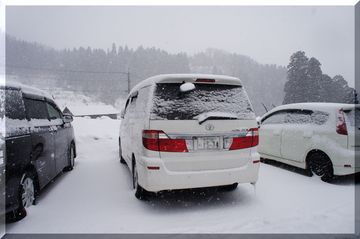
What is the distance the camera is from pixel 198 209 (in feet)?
13.2

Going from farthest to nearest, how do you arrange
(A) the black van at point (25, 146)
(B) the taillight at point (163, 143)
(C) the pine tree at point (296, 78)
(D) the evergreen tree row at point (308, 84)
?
(C) the pine tree at point (296, 78)
(D) the evergreen tree row at point (308, 84)
(B) the taillight at point (163, 143)
(A) the black van at point (25, 146)

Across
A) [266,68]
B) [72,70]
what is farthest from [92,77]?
[266,68]

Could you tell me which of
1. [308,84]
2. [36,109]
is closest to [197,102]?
[36,109]

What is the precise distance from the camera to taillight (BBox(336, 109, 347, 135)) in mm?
4992

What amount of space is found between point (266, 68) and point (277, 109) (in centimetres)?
10203

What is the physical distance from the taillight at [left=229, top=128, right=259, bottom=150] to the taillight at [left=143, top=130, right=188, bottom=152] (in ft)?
2.49

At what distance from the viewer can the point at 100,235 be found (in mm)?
3209

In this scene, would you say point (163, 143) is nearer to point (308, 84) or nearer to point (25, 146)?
point (25, 146)

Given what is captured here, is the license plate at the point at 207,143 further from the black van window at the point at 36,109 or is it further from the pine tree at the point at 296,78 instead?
the pine tree at the point at 296,78

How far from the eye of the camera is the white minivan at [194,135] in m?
3.66

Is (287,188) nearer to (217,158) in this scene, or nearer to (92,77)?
(217,158)

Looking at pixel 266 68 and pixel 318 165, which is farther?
pixel 266 68

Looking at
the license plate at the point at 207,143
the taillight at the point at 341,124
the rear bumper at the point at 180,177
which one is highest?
the taillight at the point at 341,124

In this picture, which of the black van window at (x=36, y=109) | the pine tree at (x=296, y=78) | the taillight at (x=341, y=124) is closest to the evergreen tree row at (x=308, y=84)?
the pine tree at (x=296, y=78)
